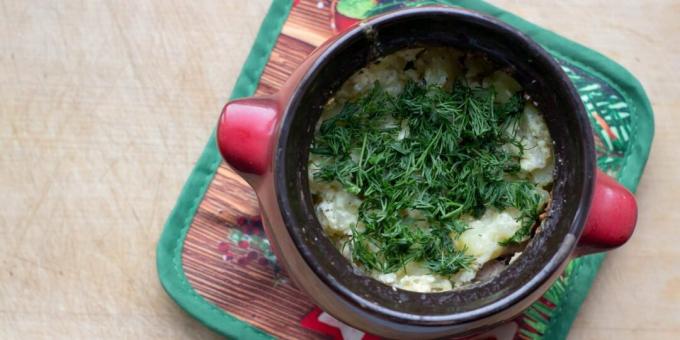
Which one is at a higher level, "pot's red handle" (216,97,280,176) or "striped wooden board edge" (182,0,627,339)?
"pot's red handle" (216,97,280,176)

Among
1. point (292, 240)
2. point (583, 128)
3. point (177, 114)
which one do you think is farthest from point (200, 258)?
point (583, 128)

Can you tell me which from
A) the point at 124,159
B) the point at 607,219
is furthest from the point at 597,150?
the point at 124,159

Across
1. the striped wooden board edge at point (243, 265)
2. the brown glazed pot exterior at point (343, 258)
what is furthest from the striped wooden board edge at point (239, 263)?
the brown glazed pot exterior at point (343, 258)

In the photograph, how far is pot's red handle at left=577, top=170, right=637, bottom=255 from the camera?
1.18 meters

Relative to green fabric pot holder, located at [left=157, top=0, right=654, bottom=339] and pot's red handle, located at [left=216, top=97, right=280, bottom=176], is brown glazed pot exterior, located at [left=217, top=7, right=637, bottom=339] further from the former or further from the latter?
green fabric pot holder, located at [left=157, top=0, right=654, bottom=339]

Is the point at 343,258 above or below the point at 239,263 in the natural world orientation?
above

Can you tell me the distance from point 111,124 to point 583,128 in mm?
804

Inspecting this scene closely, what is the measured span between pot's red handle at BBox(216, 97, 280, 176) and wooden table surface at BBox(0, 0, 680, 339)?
0.31 m

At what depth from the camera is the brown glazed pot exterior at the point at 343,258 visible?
1102mm

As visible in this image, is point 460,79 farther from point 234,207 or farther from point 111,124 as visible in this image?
point 111,124

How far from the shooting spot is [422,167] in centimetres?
123

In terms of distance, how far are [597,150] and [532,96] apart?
321mm

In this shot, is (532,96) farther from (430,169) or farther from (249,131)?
(249,131)

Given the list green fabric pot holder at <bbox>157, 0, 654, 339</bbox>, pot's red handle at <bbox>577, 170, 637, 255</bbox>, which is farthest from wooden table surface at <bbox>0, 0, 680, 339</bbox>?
pot's red handle at <bbox>577, 170, 637, 255</bbox>
